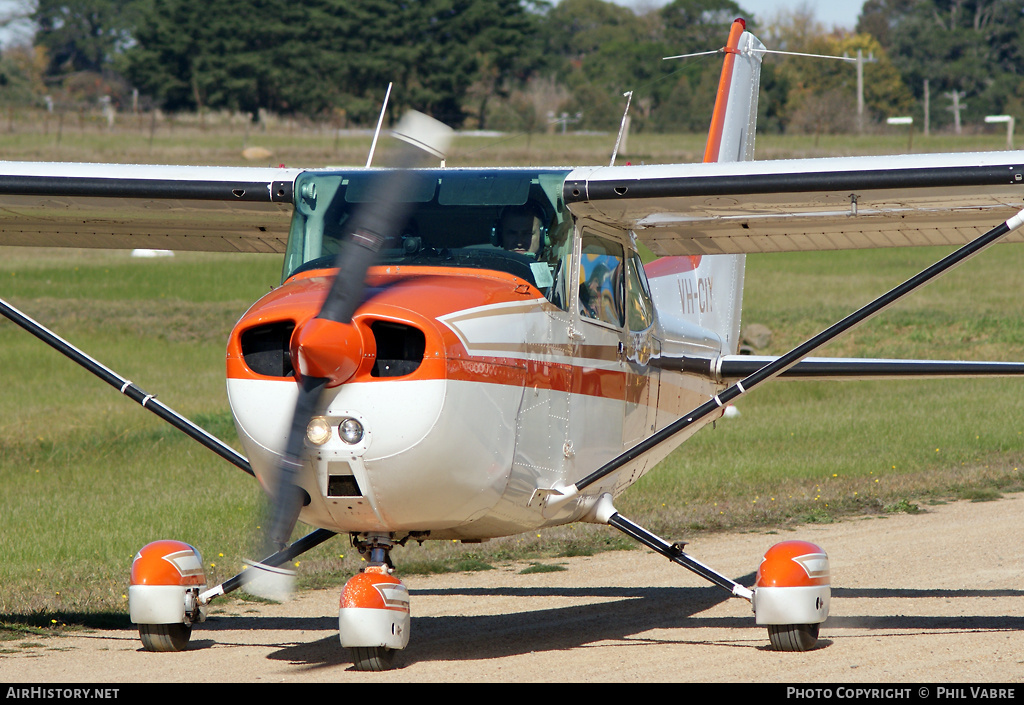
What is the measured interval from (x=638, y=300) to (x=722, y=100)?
3.75 meters

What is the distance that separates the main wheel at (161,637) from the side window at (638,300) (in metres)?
3.32

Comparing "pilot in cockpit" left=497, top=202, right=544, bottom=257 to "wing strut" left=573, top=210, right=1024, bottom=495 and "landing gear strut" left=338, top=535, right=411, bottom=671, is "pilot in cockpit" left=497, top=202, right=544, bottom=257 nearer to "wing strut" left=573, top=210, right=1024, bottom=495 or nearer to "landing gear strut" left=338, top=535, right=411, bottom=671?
"wing strut" left=573, top=210, right=1024, bottom=495

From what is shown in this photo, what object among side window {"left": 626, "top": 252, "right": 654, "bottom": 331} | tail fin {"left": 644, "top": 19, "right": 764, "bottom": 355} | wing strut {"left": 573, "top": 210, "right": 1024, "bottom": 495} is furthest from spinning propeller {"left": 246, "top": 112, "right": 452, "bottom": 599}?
tail fin {"left": 644, "top": 19, "right": 764, "bottom": 355}

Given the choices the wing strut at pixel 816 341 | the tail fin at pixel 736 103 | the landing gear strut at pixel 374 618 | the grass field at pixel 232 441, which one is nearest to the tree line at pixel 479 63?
the grass field at pixel 232 441

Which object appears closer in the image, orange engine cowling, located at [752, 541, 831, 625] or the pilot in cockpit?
the pilot in cockpit

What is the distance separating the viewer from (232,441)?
52.5ft

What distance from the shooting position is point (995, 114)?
266ft

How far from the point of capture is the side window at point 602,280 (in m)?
7.13

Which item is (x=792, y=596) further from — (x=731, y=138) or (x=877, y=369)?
(x=731, y=138)

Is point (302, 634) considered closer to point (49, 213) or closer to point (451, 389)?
point (451, 389)

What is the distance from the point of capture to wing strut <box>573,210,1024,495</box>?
21.3ft

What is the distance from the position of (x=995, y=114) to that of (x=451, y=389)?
8348 centimetres

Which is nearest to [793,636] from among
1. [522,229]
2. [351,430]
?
[522,229]

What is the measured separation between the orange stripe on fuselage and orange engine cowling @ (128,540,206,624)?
5887 millimetres
